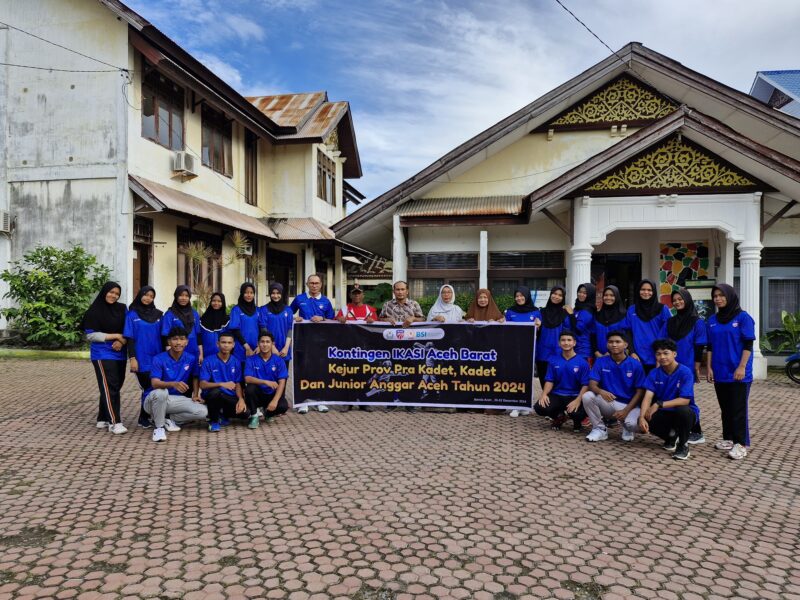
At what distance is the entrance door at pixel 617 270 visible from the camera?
13258mm

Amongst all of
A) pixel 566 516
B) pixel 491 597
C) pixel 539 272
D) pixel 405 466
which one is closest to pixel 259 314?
pixel 405 466

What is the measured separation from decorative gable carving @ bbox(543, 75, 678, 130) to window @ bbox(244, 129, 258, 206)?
395 inches

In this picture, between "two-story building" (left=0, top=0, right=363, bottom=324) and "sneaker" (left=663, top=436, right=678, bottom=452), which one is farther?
"two-story building" (left=0, top=0, right=363, bottom=324)

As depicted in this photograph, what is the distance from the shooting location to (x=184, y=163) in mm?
14227

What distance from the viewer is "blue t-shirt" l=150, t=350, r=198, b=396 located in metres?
6.27

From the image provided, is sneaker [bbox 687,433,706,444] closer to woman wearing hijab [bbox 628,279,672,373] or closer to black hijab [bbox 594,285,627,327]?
woman wearing hijab [bbox 628,279,672,373]

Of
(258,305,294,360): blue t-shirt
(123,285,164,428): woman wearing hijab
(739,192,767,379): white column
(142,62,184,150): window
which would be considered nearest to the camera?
(123,285,164,428): woman wearing hijab

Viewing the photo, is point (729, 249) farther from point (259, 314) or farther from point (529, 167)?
point (259, 314)

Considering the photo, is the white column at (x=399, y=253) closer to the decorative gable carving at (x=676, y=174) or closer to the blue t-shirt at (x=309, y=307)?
the decorative gable carving at (x=676, y=174)

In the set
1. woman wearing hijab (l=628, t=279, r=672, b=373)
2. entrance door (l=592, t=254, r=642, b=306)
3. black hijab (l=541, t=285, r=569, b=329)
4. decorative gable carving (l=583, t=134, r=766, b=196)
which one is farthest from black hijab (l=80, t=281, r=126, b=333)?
entrance door (l=592, t=254, r=642, b=306)

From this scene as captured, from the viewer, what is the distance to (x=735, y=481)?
4.89m

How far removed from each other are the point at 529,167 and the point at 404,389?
7.30 metres

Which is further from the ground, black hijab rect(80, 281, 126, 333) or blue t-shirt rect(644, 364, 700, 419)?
black hijab rect(80, 281, 126, 333)

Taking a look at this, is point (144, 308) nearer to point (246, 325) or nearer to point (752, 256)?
point (246, 325)
